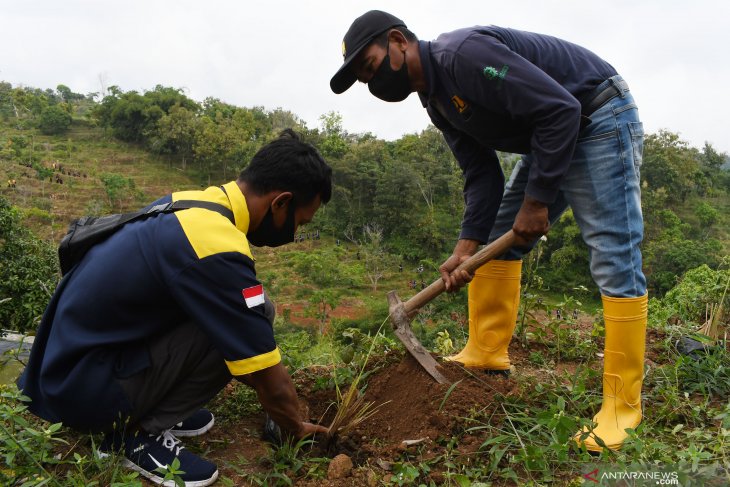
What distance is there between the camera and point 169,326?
196cm

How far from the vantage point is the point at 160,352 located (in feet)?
6.31

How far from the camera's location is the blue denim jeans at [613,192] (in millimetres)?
2164

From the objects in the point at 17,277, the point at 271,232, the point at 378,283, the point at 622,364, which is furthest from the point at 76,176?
the point at 622,364

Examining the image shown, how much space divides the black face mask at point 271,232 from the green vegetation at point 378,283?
0.80 meters

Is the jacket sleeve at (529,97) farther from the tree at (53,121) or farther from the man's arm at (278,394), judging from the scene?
the tree at (53,121)

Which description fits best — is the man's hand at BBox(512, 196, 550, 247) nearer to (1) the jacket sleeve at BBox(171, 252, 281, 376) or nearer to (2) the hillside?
(1) the jacket sleeve at BBox(171, 252, 281, 376)

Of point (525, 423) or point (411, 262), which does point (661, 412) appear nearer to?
point (525, 423)

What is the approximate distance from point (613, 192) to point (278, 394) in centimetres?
152

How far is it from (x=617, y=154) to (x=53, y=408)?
231 cm

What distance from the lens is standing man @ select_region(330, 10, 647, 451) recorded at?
6.77 ft

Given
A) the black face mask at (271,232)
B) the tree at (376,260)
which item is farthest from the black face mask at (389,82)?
the tree at (376,260)

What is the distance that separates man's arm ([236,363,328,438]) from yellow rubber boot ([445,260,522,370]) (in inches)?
44.2

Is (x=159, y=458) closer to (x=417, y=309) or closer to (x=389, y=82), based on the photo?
(x=417, y=309)

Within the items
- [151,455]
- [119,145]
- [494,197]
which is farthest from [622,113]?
[119,145]
